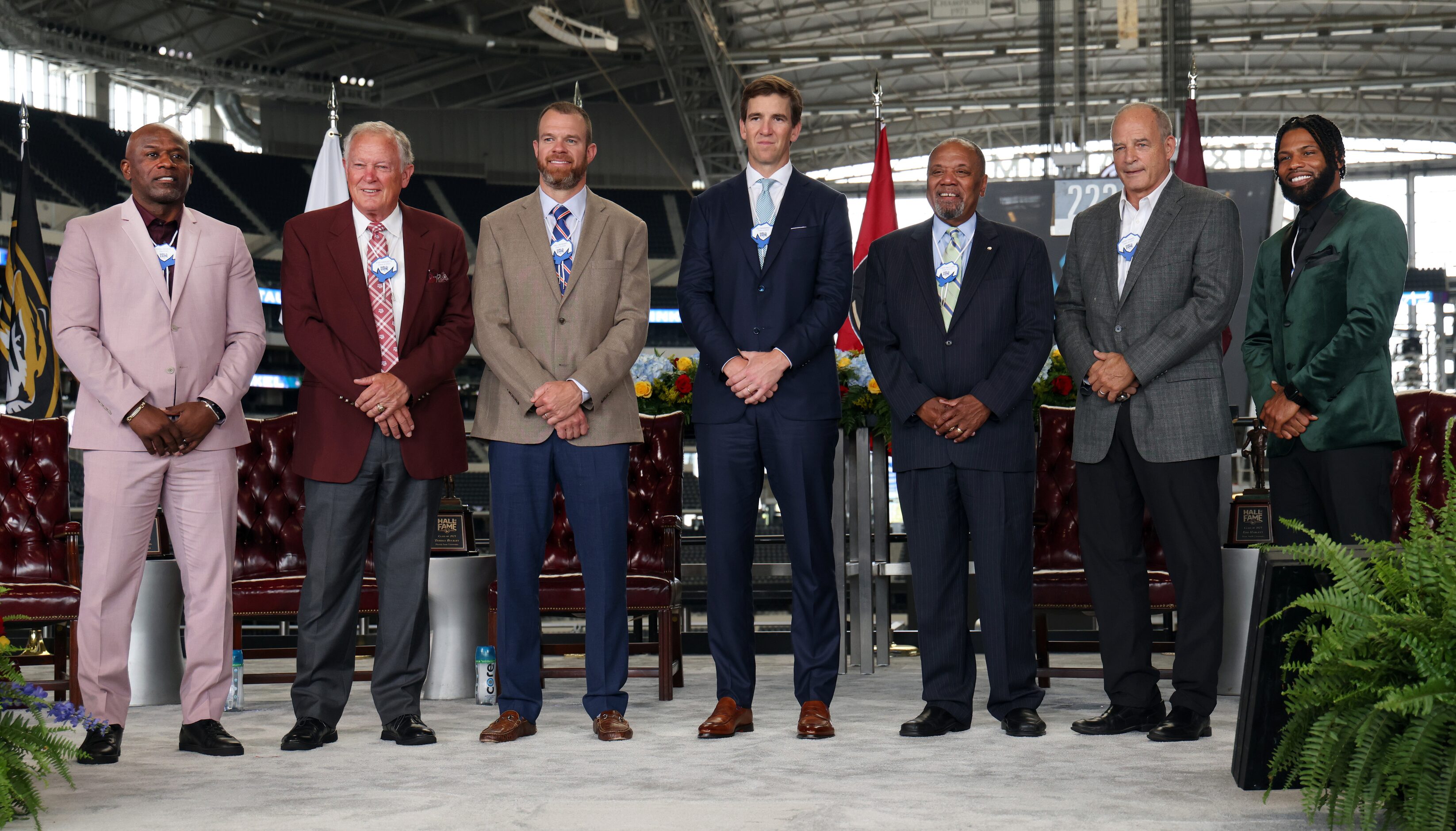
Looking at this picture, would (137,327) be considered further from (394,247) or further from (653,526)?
(653,526)

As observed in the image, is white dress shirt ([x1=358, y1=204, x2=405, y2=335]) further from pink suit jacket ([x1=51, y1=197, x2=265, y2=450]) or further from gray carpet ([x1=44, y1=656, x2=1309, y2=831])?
gray carpet ([x1=44, y1=656, x2=1309, y2=831])

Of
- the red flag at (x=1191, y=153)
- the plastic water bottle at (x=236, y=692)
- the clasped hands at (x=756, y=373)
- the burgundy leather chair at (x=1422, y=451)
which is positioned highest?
the red flag at (x=1191, y=153)

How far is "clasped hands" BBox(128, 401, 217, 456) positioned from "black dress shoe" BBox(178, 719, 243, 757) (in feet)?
2.25

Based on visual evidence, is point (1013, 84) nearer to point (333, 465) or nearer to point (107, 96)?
point (107, 96)

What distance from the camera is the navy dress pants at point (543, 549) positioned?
11.2 ft

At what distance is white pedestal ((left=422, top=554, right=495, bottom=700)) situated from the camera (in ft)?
14.0

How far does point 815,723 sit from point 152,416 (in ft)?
6.02

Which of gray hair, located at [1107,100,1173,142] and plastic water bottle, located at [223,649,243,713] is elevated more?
gray hair, located at [1107,100,1173,142]

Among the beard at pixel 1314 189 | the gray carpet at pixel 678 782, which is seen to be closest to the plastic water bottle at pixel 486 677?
the gray carpet at pixel 678 782

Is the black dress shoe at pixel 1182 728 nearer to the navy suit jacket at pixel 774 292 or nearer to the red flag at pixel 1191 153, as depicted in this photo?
the navy suit jacket at pixel 774 292

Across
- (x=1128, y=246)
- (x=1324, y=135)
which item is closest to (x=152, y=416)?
(x=1128, y=246)

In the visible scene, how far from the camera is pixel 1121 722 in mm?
3375

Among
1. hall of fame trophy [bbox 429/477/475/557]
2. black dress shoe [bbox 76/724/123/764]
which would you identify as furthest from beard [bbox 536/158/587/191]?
black dress shoe [bbox 76/724/123/764]

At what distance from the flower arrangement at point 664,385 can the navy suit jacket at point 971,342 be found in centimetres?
141
